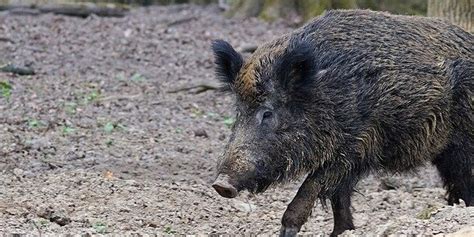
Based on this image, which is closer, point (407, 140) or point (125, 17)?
point (407, 140)

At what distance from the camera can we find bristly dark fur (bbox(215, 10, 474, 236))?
6.26m

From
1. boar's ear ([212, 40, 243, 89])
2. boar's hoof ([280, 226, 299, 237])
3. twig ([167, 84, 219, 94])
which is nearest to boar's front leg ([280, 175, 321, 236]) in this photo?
boar's hoof ([280, 226, 299, 237])

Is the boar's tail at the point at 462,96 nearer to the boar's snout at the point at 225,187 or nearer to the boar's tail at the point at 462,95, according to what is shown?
the boar's tail at the point at 462,95

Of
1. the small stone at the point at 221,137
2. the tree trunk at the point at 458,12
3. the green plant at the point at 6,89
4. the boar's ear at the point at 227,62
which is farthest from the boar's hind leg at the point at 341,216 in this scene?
the green plant at the point at 6,89

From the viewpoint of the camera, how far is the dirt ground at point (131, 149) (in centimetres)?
664

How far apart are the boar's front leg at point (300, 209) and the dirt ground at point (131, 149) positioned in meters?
0.34

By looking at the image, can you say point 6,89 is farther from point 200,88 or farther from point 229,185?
point 229,185

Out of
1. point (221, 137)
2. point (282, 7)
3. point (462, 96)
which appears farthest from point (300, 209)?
point (282, 7)

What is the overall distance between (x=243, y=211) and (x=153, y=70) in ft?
19.9

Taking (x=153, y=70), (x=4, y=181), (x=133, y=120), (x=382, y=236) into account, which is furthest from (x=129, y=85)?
(x=382, y=236)

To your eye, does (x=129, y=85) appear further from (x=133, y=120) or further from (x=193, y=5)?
(x=193, y=5)

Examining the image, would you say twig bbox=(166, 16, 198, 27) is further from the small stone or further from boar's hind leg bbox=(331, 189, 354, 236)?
boar's hind leg bbox=(331, 189, 354, 236)

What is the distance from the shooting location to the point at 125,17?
17.1 m

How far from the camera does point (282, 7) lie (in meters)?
16.7
